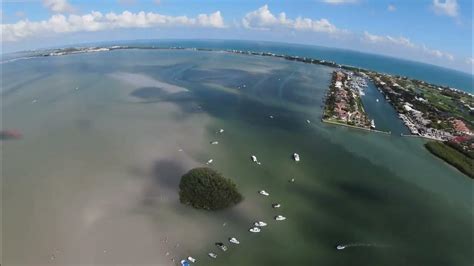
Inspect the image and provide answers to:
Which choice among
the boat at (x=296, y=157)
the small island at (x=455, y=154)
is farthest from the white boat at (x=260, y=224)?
the small island at (x=455, y=154)

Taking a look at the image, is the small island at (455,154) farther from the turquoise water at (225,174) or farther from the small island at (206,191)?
the small island at (206,191)

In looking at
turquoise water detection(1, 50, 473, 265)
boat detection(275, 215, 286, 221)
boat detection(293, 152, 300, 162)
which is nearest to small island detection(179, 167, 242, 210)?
turquoise water detection(1, 50, 473, 265)

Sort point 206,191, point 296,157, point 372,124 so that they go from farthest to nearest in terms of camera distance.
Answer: point 372,124, point 296,157, point 206,191

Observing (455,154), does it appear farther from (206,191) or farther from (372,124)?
(206,191)

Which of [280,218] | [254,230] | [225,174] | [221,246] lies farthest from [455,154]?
[221,246]

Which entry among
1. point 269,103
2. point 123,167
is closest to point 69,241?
point 123,167
